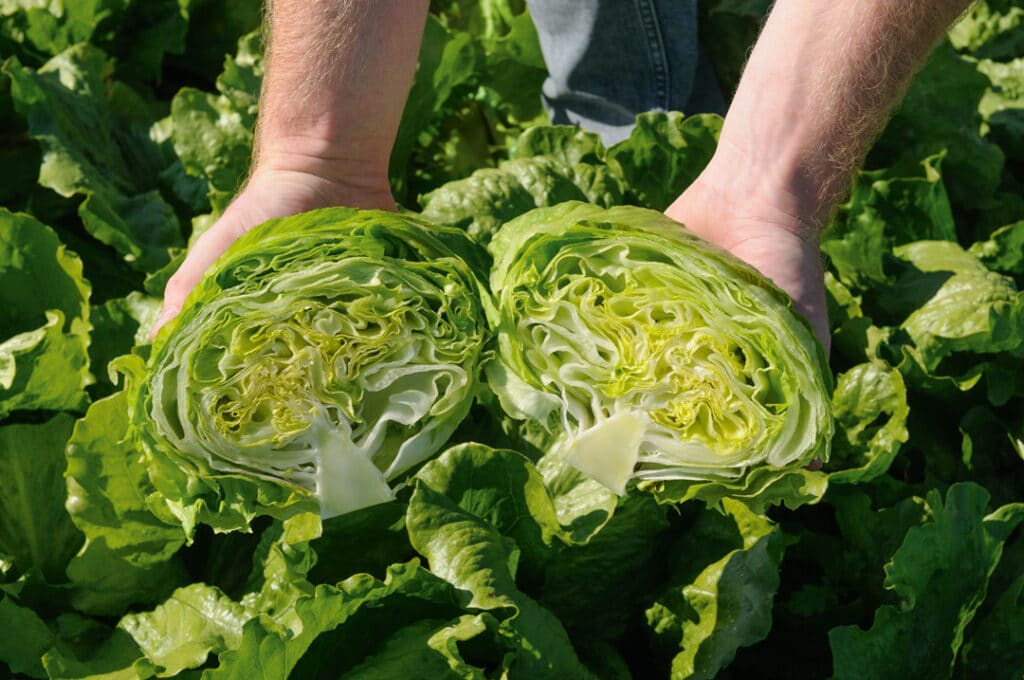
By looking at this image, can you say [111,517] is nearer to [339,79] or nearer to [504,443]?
[504,443]

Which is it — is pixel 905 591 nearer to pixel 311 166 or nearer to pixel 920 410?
pixel 920 410

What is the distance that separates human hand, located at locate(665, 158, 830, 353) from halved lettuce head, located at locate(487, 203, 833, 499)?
0.13 m

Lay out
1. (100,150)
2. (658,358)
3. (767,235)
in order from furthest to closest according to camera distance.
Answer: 1. (100,150)
2. (767,235)
3. (658,358)

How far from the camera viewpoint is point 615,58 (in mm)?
3021

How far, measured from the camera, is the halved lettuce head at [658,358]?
1.74 metres

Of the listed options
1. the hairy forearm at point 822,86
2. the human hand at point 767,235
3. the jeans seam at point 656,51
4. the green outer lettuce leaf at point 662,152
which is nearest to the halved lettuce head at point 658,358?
the human hand at point 767,235

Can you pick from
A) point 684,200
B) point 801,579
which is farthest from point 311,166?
point 801,579

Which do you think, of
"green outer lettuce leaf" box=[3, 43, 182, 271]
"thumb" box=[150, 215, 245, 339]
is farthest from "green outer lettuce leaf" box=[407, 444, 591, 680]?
"green outer lettuce leaf" box=[3, 43, 182, 271]

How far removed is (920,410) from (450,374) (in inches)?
50.6

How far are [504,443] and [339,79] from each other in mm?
815

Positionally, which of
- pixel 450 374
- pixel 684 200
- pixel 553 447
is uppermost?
pixel 684 200

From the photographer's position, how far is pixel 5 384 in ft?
7.63

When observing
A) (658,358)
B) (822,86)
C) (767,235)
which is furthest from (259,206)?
(822,86)

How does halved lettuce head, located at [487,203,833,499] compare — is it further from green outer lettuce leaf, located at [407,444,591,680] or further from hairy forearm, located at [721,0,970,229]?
hairy forearm, located at [721,0,970,229]
